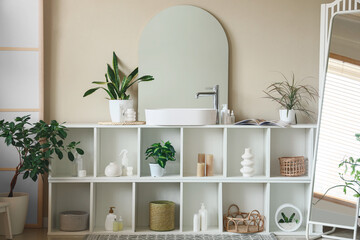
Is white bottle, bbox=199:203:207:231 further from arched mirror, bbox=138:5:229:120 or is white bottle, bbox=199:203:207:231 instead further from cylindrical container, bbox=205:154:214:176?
arched mirror, bbox=138:5:229:120

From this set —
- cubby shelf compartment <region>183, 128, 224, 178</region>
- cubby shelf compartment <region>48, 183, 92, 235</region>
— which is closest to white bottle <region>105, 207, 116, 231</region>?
cubby shelf compartment <region>48, 183, 92, 235</region>

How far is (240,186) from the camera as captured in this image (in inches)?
166

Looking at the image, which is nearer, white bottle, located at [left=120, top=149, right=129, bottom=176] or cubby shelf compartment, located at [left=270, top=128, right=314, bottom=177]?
white bottle, located at [left=120, top=149, right=129, bottom=176]

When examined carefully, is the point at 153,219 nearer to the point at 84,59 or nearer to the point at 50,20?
the point at 84,59

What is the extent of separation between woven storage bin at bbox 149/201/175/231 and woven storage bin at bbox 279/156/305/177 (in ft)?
3.40

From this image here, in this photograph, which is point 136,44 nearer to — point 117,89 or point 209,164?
point 117,89

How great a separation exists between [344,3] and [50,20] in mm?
2594

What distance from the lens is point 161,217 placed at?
396cm

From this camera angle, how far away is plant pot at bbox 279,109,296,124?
403 centimetres

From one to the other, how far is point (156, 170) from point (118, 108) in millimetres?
630

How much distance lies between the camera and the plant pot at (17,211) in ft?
12.6

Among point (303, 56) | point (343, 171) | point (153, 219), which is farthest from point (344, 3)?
point (153, 219)

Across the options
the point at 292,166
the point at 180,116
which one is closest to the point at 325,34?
the point at 292,166

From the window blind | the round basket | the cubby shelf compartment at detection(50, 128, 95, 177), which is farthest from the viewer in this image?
the cubby shelf compartment at detection(50, 128, 95, 177)
